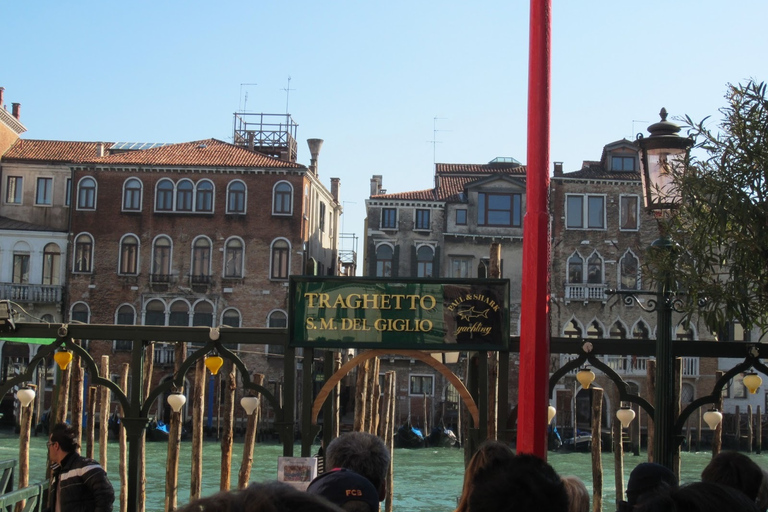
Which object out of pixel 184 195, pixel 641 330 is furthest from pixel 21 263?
pixel 641 330

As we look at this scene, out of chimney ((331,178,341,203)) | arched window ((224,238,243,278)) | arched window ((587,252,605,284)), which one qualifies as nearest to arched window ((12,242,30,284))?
arched window ((224,238,243,278))

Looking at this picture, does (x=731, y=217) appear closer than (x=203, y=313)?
Yes

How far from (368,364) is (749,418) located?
18714mm

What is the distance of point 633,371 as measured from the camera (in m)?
33.2

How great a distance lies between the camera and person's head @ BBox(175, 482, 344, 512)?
1524 mm

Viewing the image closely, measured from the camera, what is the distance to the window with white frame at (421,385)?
3431 centimetres

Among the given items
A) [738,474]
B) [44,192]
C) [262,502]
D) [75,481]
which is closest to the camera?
[262,502]

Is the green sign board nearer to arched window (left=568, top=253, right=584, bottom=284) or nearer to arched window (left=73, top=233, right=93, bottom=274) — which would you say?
arched window (left=73, top=233, right=93, bottom=274)

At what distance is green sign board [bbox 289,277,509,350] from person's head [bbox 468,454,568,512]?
196 inches

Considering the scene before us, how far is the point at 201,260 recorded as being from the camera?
108 feet

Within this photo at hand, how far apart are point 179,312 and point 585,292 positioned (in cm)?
1361

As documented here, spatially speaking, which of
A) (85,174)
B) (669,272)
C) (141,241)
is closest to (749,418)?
(141,241)

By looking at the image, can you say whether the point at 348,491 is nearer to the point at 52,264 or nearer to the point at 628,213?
the point at 52,264

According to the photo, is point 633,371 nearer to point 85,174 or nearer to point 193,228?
point 193,228
